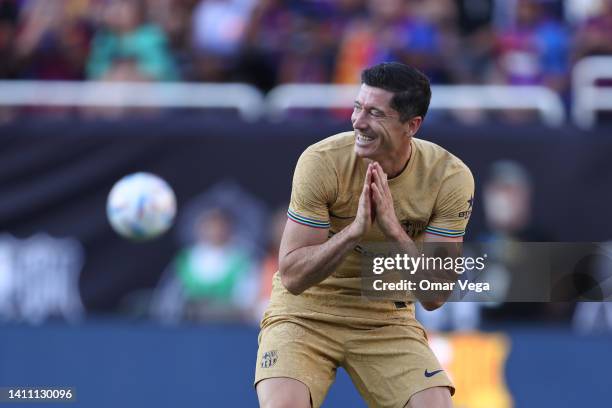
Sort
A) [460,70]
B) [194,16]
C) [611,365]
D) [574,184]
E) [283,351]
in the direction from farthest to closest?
[194,16] → [460,70] → [574,184] → [611,365] → [283,351]

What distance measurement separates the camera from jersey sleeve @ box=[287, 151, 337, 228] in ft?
21.7

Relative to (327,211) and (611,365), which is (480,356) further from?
(327,211)

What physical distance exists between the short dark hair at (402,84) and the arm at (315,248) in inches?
18.9

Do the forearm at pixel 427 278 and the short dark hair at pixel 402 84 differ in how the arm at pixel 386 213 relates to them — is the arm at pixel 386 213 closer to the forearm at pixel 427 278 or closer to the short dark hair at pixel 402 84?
the forearm at pixel 427 278

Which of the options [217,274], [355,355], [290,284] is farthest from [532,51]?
[290,284]

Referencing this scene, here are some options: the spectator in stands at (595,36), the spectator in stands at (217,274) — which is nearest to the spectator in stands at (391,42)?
the spectator in stands at (595,36)

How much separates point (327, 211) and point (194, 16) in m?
5.95

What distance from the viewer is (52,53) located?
472 inches

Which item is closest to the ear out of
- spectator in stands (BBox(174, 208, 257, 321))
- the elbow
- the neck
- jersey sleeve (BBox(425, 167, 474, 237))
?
the neck

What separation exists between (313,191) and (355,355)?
965 millimetres

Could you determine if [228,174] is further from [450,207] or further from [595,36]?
[450,207]

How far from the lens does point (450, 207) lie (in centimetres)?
682

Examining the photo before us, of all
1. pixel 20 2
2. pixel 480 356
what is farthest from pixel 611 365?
pixel 20 2

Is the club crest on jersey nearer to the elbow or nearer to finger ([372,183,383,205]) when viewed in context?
finger ([372,183,383,205])
